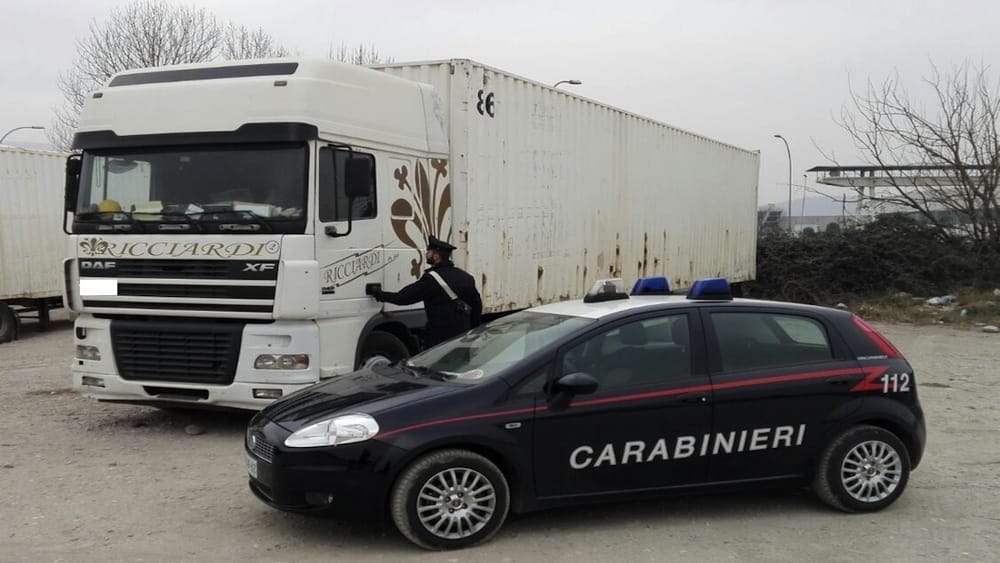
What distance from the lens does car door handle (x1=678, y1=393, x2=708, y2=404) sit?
5176mm

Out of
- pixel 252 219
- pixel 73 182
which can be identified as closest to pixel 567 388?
pixel 252 219

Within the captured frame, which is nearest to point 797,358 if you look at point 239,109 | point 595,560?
point 595,560

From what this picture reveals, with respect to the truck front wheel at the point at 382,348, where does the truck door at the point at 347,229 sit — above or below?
above

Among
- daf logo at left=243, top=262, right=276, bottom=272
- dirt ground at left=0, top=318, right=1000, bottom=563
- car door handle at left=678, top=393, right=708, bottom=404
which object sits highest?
daf logo at left=243, top=262, right=276, bottom=272

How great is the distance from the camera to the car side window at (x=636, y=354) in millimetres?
5133

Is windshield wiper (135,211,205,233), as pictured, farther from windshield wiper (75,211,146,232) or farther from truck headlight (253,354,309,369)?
truck headlight (253,354,309,369)

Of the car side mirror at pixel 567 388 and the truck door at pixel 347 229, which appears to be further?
the truck door at pixel 347 229

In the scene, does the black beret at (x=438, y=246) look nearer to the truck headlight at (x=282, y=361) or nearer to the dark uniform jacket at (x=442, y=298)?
the dark uniform jacket at (x=442, y=298)

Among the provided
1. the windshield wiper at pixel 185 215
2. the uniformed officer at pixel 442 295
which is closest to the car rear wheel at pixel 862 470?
the uniformed officer at pixel 442 295

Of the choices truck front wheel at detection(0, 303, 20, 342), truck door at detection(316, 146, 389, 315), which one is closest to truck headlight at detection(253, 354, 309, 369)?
truck door at detection(316, 146, 389, 315)

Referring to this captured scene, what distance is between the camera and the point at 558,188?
10594 mm

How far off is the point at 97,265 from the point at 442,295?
112 inches

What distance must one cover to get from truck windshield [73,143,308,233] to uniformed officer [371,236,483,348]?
49.7 inches

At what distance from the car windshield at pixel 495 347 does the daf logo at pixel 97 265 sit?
293cm
